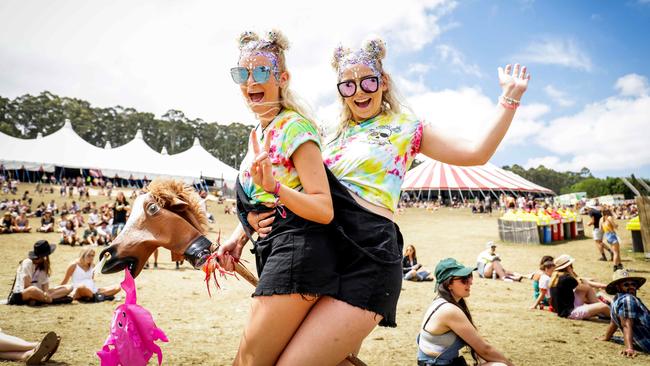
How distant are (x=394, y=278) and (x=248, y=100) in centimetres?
108

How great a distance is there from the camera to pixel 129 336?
1995 millimetres

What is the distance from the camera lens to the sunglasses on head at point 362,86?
2115 millimetres

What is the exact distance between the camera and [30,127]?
216 ft

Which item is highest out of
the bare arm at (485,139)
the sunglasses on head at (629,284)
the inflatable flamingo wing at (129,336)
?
the bare arm at (485,139)

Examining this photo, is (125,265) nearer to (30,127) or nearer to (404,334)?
(404,334)

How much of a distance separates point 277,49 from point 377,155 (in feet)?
2.44

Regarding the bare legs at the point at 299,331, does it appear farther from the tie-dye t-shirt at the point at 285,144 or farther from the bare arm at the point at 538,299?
the bare arm at the point at 538,299

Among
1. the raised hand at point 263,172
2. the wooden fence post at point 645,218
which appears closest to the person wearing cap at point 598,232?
the wooden fence post at point 645,218

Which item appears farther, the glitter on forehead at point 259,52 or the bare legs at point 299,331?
the glitter on forehead at point 259,52

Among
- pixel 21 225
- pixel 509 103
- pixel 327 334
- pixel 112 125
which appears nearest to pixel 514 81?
pixel 509 103

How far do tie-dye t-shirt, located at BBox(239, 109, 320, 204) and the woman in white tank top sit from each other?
7672 millimetres

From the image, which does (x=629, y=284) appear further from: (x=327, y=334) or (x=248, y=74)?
(x=248, y=74)

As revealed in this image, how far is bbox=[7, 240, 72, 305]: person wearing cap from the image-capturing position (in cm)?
721

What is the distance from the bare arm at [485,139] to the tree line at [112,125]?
2667 inches
